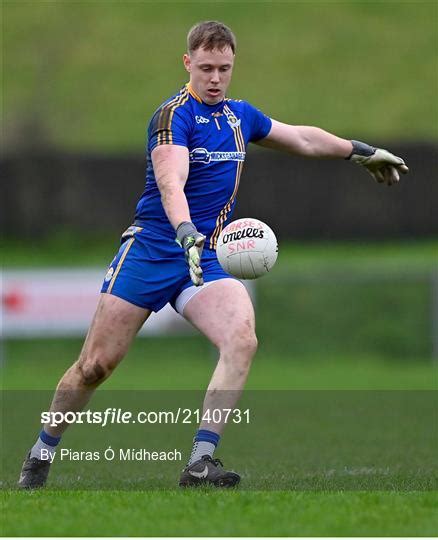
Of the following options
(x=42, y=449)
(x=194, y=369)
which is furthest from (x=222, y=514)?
(x=194, y=369)

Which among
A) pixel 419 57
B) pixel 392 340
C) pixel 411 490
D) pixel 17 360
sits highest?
pixel 411 490

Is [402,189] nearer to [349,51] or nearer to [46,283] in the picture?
[349,51]

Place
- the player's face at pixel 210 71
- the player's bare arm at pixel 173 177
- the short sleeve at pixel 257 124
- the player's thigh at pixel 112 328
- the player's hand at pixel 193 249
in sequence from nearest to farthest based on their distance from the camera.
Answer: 1. the player's hand at pixel 193 249
2. the player's bare arm at pixel 173 177
3. the player's face at pixel 210 71
4. the player's thigh at pixel 112 328
5. the short sleeve at pixel 257 124

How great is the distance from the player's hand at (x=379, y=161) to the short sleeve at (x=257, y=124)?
648 mm

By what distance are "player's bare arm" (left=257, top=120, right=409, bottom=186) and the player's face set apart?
665mm

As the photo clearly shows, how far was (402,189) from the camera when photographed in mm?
24859

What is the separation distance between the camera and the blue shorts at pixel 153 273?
23.8 feet

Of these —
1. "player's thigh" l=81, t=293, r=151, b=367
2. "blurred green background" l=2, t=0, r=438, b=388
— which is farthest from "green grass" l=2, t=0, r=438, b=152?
"player's thigh" l=81, t=293, r=151, b=367

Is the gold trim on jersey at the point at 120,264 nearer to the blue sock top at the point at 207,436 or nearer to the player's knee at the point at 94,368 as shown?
the player's knee at the point at 94,368

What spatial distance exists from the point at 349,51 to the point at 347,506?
2609cm

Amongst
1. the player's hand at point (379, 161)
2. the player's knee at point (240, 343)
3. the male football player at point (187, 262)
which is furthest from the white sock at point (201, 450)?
the player's hand at point (379, 161)

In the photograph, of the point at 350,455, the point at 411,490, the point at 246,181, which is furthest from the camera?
the point at 246,181

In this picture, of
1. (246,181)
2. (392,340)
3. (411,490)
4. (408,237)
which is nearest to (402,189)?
(408,237)

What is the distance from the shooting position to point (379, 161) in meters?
8.13
